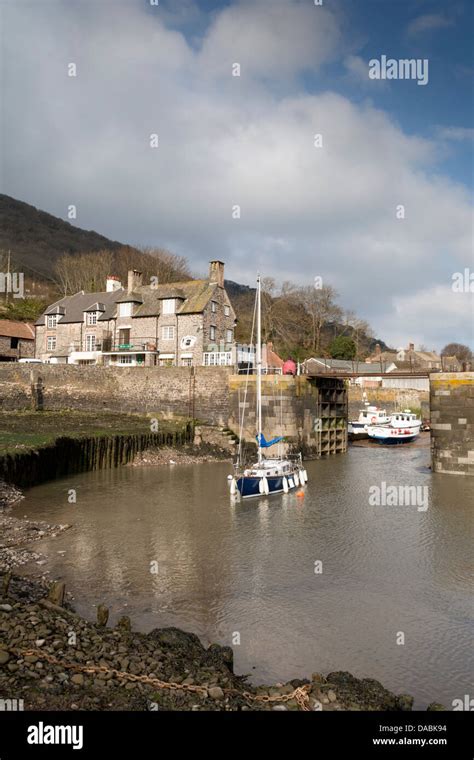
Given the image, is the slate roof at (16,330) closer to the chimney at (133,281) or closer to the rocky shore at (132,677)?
the chimney at (133,281)

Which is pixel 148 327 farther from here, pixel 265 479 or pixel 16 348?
pixel 265 479

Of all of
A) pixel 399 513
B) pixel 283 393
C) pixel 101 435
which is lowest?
pixel 399 513

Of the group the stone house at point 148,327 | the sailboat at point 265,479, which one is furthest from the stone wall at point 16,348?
the sailboat at point 265,479

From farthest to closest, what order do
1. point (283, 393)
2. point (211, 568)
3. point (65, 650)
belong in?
point (283, 393) < point (211, 568) < point (65, 650)

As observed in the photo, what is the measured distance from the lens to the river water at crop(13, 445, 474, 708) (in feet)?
32.0

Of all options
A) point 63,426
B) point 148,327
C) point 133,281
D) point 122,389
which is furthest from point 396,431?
point 63,426

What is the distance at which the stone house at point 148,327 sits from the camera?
45.7 meters

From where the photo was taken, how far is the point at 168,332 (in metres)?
47.2

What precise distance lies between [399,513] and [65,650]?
16.2 metres

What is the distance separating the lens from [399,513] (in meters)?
21.4

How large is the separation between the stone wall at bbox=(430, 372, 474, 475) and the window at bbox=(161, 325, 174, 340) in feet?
78.1
